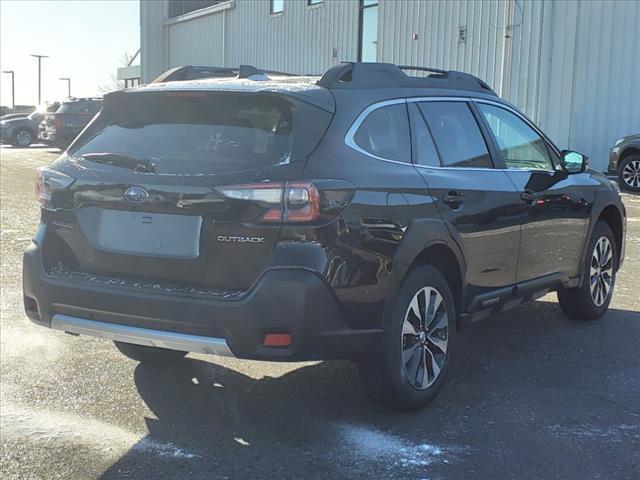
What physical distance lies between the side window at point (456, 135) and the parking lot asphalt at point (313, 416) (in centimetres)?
130

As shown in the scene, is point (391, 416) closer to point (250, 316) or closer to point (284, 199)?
point (250, 316)

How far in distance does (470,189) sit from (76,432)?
2452 mm

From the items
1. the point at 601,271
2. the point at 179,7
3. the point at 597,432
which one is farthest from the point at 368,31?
the point at 597,432

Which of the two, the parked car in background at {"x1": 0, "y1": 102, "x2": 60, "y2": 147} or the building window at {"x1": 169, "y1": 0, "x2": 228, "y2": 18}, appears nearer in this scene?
the parked car in background at {"x1": 0, "y1": 102, "x2": 60, "y2": 147}

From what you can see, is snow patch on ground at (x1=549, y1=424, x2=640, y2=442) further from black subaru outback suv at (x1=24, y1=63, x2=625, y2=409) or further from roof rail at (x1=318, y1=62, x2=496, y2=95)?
roof rail at (x1=318, y1=62, x2=496, y2=95)

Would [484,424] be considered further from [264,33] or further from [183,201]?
[264,33]

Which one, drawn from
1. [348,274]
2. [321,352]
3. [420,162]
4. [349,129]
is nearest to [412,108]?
[420,162]

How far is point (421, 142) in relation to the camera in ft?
14.1

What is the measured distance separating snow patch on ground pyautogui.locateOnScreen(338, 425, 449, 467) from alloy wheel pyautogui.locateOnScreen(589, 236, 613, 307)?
9.10 ft

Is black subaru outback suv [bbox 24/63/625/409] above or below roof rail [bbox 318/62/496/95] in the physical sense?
below

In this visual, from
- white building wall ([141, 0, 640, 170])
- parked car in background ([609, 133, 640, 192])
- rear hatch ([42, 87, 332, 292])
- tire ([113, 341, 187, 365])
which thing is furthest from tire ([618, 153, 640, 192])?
rear hatch ([42, 87, 332, 292])

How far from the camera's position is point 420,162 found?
4.18 metres

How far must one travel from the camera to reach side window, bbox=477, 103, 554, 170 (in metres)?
5.01

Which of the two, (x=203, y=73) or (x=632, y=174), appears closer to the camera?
(x=203, y=73)
